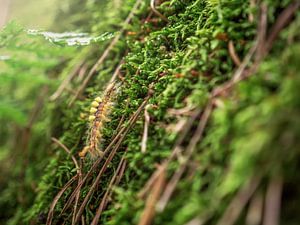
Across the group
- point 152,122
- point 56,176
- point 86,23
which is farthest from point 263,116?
point 86,23

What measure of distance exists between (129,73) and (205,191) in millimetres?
923

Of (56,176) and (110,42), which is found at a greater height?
(110,42)

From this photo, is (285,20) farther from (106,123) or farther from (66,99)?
(66,99)

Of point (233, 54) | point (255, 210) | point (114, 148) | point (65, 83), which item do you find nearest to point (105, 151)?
point (114, 148)

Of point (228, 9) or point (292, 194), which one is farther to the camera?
point (228, 9)

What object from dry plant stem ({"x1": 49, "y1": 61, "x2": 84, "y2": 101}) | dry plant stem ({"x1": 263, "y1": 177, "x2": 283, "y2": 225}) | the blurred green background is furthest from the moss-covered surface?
the blurred green background

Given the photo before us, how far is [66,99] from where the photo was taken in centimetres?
228

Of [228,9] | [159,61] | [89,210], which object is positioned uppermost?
[228,9]

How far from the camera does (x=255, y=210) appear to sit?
85 centimetres

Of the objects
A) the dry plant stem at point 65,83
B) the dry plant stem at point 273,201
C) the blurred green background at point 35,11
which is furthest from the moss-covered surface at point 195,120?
the blurred green background at point 35,11

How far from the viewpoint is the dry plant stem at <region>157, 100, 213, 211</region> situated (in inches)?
40.4

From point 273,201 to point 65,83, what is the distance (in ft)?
5.84

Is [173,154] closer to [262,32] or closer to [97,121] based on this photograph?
[262,32]

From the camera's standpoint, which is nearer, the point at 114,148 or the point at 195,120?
the point at 195,120
